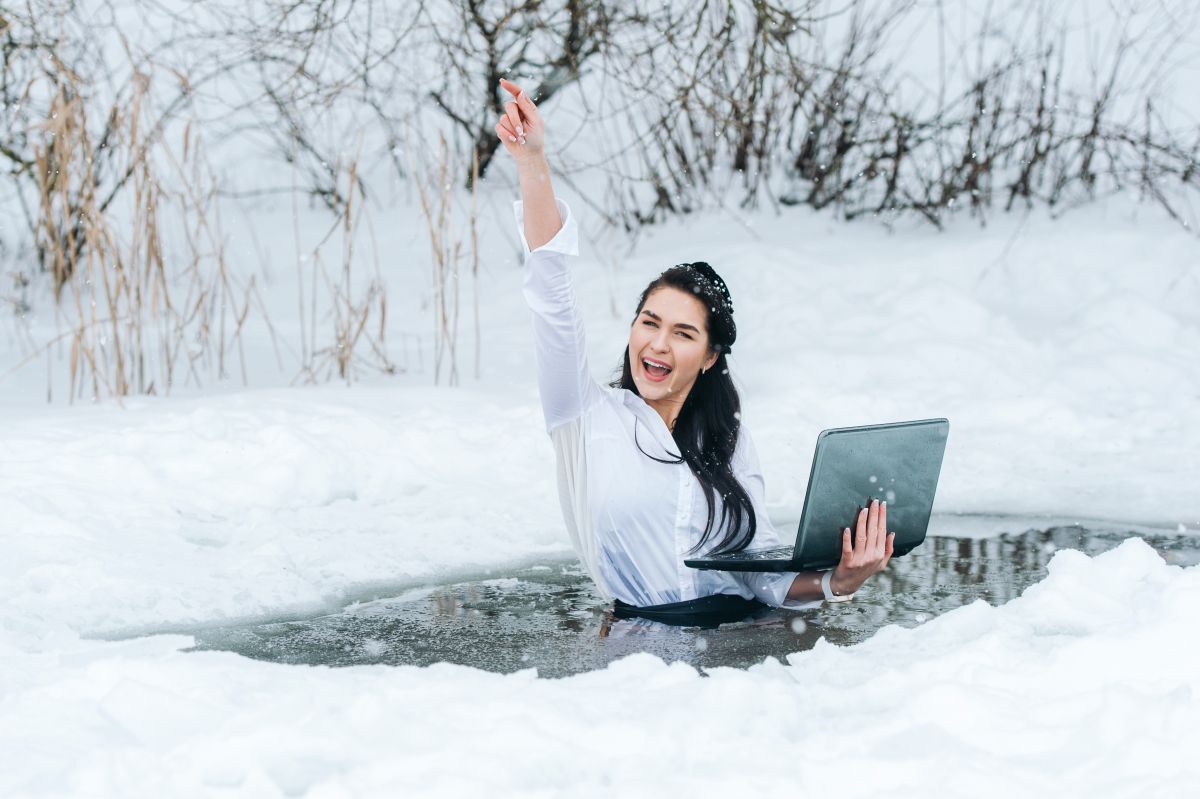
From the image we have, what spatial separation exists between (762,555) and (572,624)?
0.58 metres

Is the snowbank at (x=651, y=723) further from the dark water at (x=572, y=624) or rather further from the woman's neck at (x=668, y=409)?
the woman's neck at (x=668, y=409)

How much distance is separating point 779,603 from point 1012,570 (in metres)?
1.09

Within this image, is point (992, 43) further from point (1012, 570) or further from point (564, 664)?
point (564, 664)

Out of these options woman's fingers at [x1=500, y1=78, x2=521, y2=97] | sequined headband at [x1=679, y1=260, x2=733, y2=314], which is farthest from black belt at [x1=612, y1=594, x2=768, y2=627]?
woman's fingers at [x1=500, y1=78, x2=521, y2=97]

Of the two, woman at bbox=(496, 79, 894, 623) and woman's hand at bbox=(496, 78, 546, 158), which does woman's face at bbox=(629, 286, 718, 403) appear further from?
woman's hand at bbox=(496, 78, 546, 158)

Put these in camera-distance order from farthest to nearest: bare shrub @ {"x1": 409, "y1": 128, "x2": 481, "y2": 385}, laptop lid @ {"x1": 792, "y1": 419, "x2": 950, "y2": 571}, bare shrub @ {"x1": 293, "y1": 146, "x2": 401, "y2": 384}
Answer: bare shrub @ {"x1": 293, "y1": 146, "x2": 401, "y2": 384}
bare shrub @ {"x1": 409, "y1": 128, "x2": 481, "y2": 385}
laptop lid @ {"x1": 792, "y1": 419, "x2": 950, "y2": 571}

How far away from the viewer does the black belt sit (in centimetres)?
296

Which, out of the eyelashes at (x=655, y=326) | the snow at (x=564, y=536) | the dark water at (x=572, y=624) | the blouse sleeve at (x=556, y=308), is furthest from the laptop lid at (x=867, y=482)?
the blouse sleeve at (x=556, y=308)

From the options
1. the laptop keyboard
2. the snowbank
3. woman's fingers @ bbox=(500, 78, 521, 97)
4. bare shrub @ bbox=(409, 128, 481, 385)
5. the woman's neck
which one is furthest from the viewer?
bare shrub @ bbox=(409, 128, 481, 385)

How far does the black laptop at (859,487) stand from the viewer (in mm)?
2561

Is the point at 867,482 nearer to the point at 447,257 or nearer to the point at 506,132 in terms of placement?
the point at 506,132

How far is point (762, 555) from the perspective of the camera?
9.38 ft

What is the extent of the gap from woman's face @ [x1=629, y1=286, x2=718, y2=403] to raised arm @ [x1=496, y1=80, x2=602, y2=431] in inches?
8.8

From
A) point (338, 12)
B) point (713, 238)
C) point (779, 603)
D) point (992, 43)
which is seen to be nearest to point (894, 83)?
point (992, 43)
